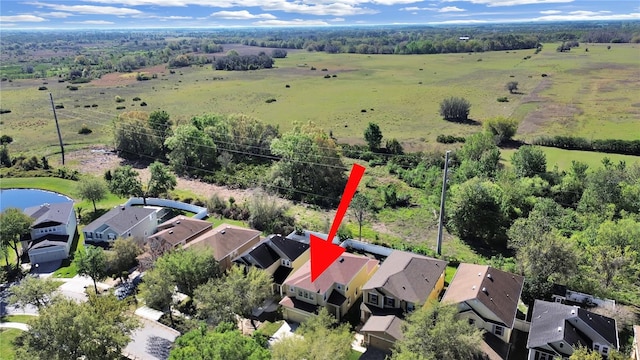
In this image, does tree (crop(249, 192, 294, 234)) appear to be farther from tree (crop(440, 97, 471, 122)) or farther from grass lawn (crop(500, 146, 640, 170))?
tree (crop(440, 97, 471, 122))

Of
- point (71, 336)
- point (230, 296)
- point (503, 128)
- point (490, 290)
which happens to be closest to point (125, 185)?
point (230, 296)

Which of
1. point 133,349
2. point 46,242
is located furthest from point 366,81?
point 133,349

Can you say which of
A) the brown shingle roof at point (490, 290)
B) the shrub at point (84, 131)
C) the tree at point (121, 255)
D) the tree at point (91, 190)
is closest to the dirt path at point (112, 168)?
the tree at point (91, 190)

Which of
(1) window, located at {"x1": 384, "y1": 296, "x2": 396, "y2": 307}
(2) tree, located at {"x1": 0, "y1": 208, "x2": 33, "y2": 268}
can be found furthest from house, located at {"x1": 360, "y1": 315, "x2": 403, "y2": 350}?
(2) tree, located at {"x1": 0, "y1": 208, "x2": 33, "y2": 268}

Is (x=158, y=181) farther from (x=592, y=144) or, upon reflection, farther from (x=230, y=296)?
(x=592, y=144)

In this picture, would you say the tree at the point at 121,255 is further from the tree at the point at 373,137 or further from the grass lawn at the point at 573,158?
the grass lawn at the point at 573,158

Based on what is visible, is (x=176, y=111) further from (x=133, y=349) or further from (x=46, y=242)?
(x=133, y=349)
